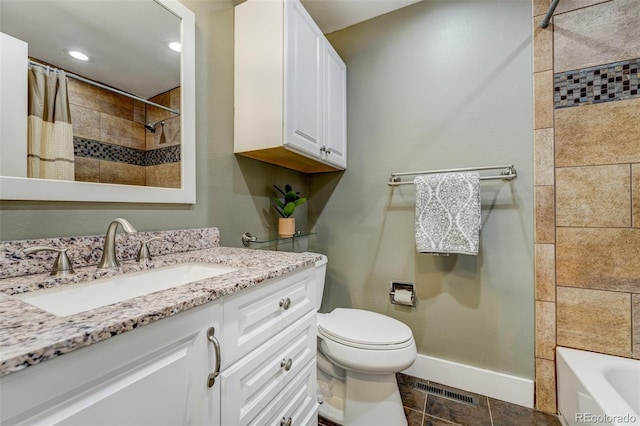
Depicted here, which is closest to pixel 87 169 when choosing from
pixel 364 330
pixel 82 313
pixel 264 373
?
pixel 82 313

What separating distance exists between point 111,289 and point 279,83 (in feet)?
3.46

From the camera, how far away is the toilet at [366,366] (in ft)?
3.99

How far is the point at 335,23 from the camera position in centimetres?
188

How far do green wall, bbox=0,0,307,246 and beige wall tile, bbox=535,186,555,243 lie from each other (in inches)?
59.0

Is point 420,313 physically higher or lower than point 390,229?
lower

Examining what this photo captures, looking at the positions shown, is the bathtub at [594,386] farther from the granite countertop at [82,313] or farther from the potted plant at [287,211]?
the potted plant at [287,211]

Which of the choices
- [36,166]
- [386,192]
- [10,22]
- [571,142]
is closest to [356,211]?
[386,192]

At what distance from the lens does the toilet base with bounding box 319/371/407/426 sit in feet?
4.13

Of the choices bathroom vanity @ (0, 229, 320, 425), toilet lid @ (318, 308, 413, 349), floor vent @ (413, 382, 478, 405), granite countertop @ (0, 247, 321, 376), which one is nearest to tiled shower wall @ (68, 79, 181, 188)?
bathroom vanity @ (0, 229, 320, 425)

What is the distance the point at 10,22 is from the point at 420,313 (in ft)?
6.98

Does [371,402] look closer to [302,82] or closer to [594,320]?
[594,320]

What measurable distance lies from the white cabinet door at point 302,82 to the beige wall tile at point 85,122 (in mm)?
699

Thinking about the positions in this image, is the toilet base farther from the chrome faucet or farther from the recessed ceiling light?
the recessed ceiling light

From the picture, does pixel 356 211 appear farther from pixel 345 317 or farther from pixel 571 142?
pixel 571 142
